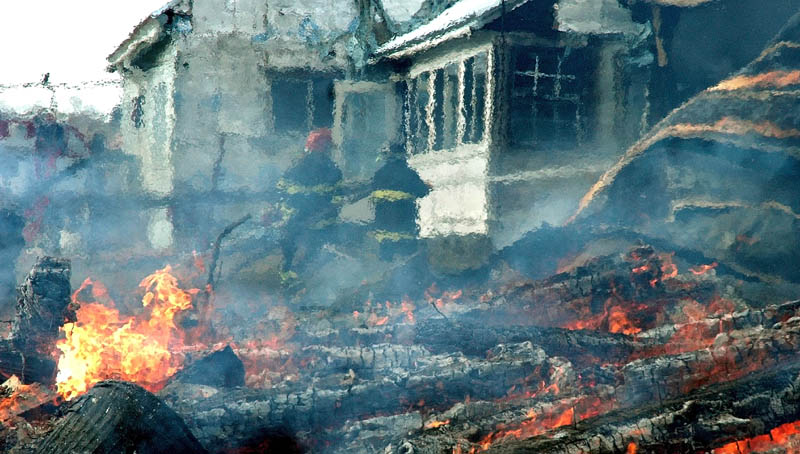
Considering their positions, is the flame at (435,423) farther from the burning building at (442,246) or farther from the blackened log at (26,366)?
the blackened log at (26,366)

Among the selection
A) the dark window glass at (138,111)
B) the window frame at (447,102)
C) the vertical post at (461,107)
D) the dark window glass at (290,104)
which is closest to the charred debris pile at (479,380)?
the window frame at (447,102)

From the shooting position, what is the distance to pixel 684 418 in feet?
18.5

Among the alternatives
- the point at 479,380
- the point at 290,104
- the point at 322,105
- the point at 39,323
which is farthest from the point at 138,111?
the point at 479,380

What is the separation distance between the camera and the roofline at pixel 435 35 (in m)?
14.4

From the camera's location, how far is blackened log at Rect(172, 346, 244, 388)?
27.6 feet

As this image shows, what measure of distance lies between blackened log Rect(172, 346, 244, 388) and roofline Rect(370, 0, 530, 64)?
31.4 ft

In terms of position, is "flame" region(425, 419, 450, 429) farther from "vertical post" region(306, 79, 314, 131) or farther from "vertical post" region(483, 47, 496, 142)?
"vertical post" region(306, 79, 314, 131)

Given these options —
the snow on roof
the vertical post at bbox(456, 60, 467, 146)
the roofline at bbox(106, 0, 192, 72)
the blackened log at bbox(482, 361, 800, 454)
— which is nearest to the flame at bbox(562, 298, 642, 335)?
the blackened log at bbox(482, 361, 800, 454)

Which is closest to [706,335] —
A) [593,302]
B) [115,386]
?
[593,302]

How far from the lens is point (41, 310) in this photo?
8875 mm

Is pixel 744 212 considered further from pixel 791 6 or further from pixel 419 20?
pixel 419 20

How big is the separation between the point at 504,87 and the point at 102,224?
14.8 m

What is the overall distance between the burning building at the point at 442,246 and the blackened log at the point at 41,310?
4 centimetres

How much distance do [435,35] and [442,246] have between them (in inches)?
217
